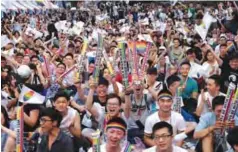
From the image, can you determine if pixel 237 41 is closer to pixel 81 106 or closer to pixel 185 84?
pixel 185 84

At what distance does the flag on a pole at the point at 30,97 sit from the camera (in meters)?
7.25

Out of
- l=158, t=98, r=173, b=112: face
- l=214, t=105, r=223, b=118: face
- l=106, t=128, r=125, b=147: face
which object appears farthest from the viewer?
l=158, t=98, r=173, b=112: face

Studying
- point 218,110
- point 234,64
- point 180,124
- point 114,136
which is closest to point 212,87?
point 180,124

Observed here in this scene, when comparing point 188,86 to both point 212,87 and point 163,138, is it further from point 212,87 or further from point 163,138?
point 163,138

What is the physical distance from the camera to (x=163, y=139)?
5.34m

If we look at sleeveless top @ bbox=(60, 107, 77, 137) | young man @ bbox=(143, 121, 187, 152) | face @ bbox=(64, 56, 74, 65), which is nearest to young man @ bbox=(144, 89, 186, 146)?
sleeveless top @ bbox=(60, 107, 77, 137)

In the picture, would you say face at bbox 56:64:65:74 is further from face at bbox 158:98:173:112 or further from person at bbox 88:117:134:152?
person at bbox 88:117:134:152

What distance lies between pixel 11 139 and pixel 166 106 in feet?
5.74

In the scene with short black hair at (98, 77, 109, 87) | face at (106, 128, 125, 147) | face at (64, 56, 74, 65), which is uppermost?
face at (64, 56, 74, 65)

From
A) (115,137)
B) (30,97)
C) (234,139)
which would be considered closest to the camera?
(234,139)

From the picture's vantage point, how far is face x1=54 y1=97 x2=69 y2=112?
673cm

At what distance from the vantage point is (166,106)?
6.57 m

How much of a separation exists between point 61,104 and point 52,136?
84 centimetres

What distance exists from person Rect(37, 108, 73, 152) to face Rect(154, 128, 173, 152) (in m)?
1.04
